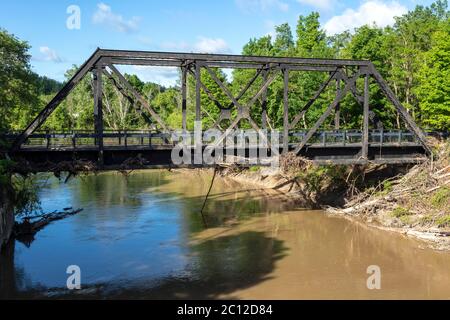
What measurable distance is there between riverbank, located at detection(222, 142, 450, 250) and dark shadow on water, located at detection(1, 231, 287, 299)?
4410 millimetres

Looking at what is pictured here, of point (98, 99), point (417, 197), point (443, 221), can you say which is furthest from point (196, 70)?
point (443, 221)

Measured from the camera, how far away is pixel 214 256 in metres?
20.8

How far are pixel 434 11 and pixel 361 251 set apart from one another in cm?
7062

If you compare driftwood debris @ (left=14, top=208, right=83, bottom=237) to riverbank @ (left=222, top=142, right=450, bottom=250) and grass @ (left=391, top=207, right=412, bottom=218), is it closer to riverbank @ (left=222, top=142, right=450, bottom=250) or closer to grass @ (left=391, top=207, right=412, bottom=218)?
riverbank @ (left=222, top=142, right=450, bottom=250)

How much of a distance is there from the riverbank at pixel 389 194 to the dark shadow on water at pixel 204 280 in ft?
14.5

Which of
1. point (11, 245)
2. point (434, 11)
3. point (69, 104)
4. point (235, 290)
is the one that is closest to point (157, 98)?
point (69, 104)

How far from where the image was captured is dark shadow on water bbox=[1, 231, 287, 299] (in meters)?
16.6

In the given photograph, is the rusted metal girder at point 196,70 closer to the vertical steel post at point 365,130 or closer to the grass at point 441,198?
the vertical steel post at point 365,130

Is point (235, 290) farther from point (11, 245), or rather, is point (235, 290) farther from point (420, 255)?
point (11, 245)

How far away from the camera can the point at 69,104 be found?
238ft

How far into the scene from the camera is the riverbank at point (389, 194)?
23797 millimetres

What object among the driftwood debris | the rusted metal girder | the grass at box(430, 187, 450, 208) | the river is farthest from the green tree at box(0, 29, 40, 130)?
the grass at box(430, 187, 450, 208)

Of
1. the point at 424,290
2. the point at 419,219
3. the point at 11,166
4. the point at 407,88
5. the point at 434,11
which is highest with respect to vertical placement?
the point at 434,11

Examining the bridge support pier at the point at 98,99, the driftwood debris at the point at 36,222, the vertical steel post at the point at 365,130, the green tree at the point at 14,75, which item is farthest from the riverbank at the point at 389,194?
the green tree at the point at 14,75
